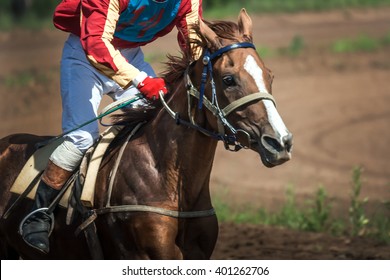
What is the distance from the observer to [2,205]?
6.69 metres

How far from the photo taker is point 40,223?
617 centimetres

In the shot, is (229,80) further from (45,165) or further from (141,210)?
(45,165)

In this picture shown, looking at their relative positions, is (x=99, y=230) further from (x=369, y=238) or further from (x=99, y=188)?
(x=369, y=238)

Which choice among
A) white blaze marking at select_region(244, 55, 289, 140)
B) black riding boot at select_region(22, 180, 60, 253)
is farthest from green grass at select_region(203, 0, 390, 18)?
white blaze marking at select_region(244, 55, 289, 140)

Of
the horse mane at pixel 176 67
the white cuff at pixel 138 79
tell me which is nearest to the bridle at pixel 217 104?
the horse mane at pixel 176 67

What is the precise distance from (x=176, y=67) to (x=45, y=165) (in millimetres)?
1119

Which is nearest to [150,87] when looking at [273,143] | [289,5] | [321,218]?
[273,143]

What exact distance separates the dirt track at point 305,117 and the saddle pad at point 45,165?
2641 millimetres

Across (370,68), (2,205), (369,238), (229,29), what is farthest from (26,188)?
(370,68)

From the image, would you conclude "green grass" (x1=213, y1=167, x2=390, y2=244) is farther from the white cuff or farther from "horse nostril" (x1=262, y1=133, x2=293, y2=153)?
"horse nostril" (x1=262, y1=133, x2=293, y2=153)

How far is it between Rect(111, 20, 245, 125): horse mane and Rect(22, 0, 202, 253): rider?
87mm

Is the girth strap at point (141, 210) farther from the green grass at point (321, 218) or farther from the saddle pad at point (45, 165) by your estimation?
the green grass at point (321, 218)

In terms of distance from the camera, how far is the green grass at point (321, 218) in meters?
9.37

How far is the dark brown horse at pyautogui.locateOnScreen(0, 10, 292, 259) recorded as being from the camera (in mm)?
5527
